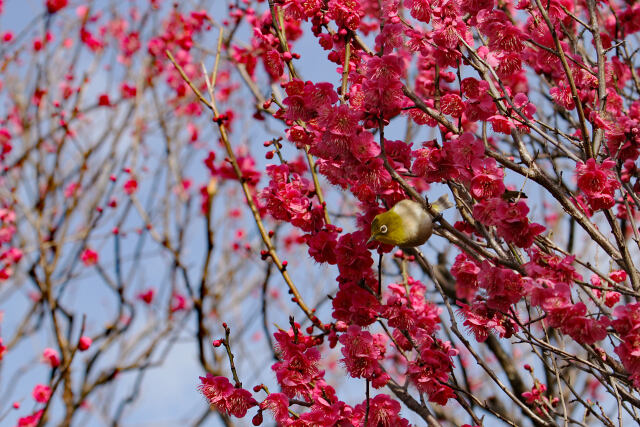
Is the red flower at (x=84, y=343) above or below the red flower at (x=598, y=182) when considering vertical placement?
above

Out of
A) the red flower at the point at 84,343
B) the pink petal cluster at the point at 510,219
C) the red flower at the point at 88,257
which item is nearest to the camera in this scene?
the pink petal cluster at the point at 510,219

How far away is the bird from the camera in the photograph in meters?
1.79

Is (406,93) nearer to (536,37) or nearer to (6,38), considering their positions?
(536,37)

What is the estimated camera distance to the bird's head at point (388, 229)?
1.79 m

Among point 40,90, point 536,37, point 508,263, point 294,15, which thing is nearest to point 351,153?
point 508,263

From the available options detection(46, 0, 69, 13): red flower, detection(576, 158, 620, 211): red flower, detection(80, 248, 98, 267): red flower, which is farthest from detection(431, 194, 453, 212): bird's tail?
detection(46, 0, 69, 13): red flower

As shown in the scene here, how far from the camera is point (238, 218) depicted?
723 centimetres

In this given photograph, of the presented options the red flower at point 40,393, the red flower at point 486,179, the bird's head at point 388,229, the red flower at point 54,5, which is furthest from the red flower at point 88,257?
the red flower at point 486,179

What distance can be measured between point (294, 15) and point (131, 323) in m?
2.42

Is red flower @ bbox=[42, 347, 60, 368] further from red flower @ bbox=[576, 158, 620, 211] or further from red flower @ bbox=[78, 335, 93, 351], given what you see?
red flower @ bbox=[576, 158, 620, 211]

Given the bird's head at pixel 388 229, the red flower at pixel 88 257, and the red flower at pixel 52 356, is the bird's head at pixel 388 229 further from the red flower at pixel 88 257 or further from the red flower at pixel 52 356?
the red flower at pixel 88 257

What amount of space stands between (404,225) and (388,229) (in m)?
0.05

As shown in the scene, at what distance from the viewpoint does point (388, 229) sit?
181 cm

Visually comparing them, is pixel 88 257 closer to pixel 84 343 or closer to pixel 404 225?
pixel 84 343
